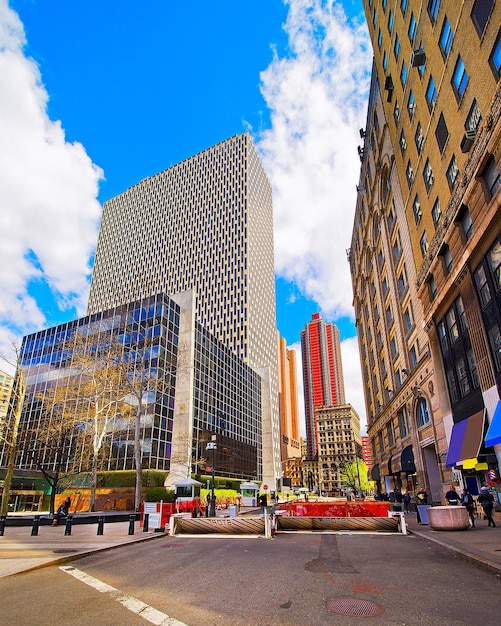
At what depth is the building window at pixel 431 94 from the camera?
2410cm

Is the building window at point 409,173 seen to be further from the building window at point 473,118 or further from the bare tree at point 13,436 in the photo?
the bare tree at point 13,436

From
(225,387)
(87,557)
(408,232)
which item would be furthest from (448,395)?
(225,387)

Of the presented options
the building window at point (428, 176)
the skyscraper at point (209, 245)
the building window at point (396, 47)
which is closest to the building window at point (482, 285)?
the building window at point (428, 176)

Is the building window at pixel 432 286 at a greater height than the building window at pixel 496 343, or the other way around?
the building window at pixel 432 286

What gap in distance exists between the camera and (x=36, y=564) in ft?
31.0

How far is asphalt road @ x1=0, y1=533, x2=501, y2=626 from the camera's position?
17.9ft

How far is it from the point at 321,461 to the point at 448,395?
13968cm

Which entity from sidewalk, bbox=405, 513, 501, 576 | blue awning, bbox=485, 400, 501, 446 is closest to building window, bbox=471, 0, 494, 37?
blue awning, bbox=485, 400, 501, 446

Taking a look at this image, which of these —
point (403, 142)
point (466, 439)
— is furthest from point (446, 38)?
point (466, 439)

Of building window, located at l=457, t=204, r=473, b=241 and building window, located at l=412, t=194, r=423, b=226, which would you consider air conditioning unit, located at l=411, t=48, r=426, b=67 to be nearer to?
building window, located at l=412, t=194, r=423, b=226

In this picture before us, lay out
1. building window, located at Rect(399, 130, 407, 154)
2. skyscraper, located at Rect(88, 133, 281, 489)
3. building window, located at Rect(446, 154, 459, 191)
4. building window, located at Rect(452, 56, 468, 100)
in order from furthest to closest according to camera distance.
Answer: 1. skyscraper, located at Rect(88, 133, 281, 489)
2. building window, located at Rect(399, 130, 407, 154)
3. building window, located at Rect(446, 154, 459, 191)
4. building window, located at Rect(452, 56, 468, 100)

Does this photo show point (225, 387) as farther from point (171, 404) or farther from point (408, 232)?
point (408, 232)

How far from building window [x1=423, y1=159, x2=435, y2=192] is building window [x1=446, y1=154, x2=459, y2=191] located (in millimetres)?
3040

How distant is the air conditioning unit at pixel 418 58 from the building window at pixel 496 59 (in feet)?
28.3
